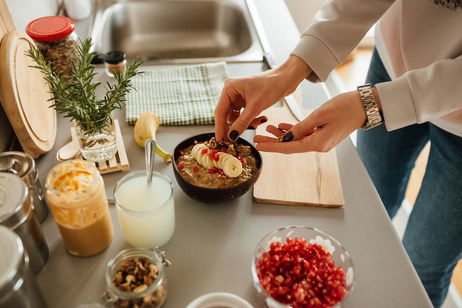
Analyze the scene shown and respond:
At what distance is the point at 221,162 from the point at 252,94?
0.68ft

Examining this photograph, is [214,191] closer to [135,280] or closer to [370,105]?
[135,280]

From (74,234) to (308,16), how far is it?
7.97 ft

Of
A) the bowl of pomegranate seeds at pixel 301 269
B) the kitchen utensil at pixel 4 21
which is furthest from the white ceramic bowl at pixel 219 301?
the kitchen utensil at pixel 4 21

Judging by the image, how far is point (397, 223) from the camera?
1.93m

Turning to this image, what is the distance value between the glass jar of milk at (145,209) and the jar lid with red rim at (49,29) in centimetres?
47

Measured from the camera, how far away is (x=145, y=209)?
0.73 m

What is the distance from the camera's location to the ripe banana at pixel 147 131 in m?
0.96

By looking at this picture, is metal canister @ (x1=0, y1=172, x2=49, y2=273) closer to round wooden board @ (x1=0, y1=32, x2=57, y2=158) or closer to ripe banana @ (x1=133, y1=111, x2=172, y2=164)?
round wooden board @ (x1=0, y1=32, x2=57, y2=158)

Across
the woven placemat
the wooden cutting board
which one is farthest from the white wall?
the wooden cutting board

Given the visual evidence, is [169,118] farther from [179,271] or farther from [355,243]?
[355,243]

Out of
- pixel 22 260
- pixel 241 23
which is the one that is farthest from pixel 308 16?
pixel 22 260

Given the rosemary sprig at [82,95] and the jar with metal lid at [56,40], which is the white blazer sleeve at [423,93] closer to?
the rosemary sprig at [82,95]

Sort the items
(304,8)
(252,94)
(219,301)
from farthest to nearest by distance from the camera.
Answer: (304,8) → (252,94) → (219,301)

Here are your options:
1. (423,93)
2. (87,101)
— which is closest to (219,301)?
(87,101)
